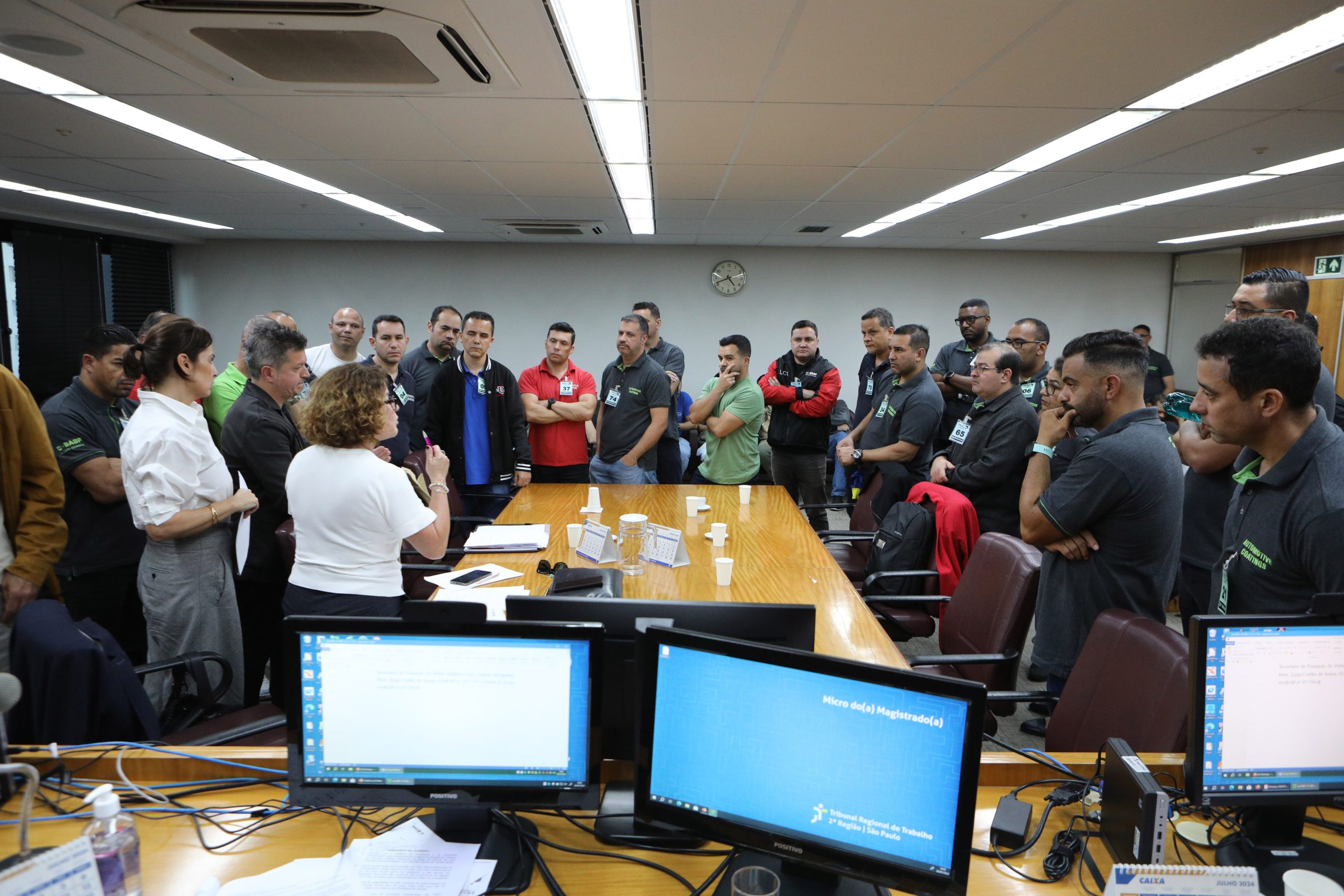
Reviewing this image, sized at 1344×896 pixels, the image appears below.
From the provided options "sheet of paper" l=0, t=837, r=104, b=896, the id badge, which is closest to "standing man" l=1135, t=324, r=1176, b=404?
the id badge

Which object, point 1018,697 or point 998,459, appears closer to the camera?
point 1018,697

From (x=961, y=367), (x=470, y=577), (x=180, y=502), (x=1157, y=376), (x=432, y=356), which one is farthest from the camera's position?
(x=1157, y=376)

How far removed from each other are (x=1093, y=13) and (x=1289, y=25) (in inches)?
28.7

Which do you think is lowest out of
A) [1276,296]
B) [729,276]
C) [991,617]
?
[991,617]

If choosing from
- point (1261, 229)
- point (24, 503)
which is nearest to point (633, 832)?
point (24, 503)

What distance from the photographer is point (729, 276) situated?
30.5 feet

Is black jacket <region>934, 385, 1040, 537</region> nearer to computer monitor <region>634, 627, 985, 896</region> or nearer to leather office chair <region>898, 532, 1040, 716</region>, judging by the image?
leather office chair <region>898, 532, 1040, 716</region>

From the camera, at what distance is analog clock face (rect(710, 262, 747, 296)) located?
9266 mm

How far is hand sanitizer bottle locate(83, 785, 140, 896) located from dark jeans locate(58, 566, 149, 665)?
2161mm

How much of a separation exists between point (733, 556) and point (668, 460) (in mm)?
2668

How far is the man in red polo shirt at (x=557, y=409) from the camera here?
4.62 m

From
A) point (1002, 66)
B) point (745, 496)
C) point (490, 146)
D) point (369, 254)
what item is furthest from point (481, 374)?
point (369, 254)

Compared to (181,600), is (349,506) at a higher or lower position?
higher

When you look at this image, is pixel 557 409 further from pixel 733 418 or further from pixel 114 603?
pixel 114 603
